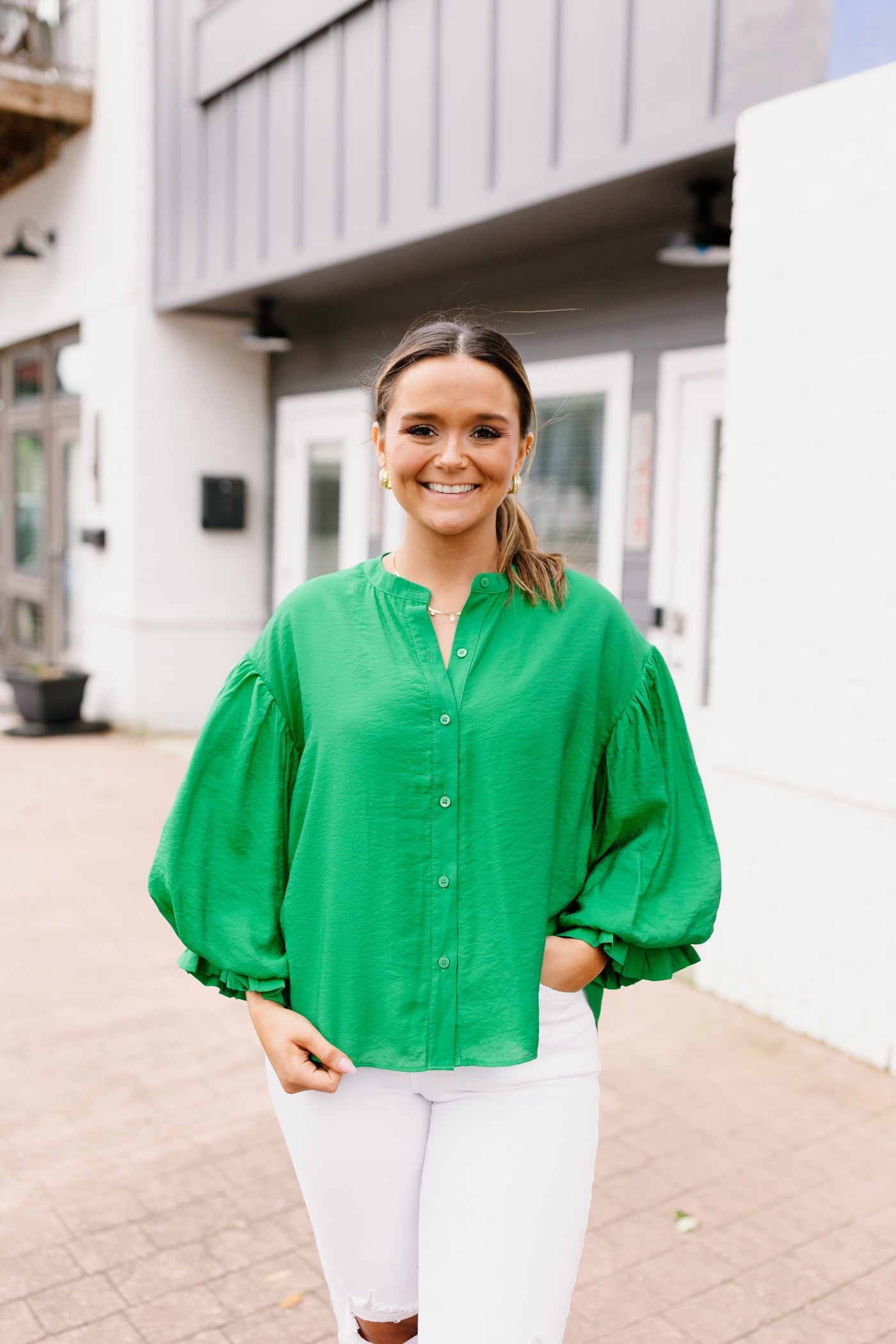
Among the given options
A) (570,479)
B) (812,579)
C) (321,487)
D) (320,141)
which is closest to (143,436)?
(321,487)

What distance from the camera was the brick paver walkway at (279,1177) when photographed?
2.61 m

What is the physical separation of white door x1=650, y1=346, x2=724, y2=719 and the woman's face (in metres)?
4.17

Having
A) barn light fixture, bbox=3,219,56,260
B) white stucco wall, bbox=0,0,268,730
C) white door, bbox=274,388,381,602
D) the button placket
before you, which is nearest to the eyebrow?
the button placket

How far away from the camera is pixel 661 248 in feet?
19.1

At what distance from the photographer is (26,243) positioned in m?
10.3

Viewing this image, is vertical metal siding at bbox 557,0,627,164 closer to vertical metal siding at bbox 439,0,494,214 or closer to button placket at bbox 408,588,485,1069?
vertical metal siding at bbox 439,0,494,214

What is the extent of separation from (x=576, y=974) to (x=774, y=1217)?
170 centimetres

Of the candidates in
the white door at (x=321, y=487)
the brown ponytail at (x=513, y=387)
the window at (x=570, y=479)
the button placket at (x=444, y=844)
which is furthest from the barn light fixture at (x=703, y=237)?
the button placket at (x=444, y=844)

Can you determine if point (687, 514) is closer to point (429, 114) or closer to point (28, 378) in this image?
point (429, 114)

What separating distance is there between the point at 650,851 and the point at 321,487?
7455mm

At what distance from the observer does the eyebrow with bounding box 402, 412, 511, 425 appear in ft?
5.30

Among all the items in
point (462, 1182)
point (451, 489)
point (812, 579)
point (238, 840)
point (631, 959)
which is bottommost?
point (462, 1182)

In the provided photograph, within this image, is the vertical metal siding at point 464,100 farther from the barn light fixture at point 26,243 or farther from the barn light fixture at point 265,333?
the barn light fixture at point 26,243

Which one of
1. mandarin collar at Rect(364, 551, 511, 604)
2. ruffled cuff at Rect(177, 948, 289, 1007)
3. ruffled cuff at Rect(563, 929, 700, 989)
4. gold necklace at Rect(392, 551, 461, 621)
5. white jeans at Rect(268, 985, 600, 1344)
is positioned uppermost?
mandarin collar at Rect(364, 551, 511, 604)
